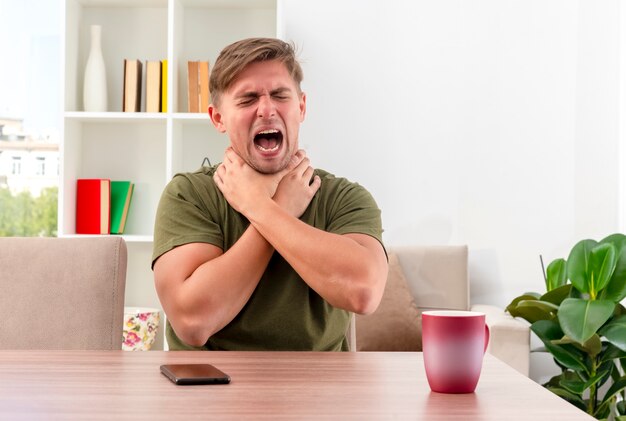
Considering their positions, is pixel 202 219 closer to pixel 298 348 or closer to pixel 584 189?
pixel 298 348

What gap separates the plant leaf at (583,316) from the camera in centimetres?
280

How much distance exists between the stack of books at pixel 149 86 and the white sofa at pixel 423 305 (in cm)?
121

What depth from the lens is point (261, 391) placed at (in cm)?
99

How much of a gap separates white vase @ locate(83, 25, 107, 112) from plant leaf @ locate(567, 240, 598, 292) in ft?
6.80

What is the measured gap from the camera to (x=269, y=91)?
5.89 feet

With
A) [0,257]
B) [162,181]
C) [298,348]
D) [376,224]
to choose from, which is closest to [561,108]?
[162,181]

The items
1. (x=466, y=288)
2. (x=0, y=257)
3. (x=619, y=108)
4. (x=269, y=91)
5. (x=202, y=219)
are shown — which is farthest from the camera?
(x=619, y=108)

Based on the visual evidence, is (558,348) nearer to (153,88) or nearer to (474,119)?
(474,119)

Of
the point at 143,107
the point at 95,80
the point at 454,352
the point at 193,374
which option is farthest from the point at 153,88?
the point at 454,352

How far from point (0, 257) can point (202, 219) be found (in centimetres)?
40

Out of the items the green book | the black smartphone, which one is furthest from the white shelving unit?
the black smartphone

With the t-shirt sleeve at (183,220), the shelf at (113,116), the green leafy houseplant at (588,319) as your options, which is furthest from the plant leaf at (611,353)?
the shelf at (113,116)

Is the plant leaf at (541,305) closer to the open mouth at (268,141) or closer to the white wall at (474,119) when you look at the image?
the white wall at (474,119)

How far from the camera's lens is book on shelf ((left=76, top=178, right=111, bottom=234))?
357 centimetres
